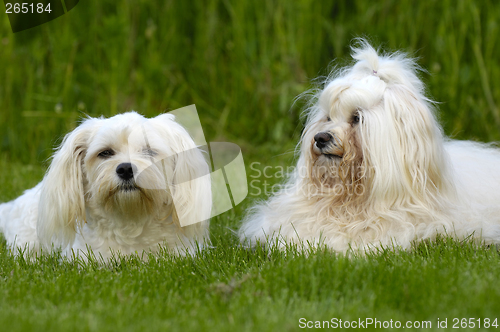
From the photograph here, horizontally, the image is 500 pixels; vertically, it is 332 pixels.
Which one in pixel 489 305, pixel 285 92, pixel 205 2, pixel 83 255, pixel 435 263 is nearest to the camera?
pixel 489 305

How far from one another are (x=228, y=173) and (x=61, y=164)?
1.85 m

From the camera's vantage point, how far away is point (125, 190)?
2674mm

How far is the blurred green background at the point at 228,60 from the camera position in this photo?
Result: 227 inches

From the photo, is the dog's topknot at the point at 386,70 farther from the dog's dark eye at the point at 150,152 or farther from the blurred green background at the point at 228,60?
the blurred green background at the point at 228,60

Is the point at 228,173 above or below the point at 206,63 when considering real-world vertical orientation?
below

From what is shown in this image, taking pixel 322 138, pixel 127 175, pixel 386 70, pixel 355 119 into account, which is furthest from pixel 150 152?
pixel 386 70

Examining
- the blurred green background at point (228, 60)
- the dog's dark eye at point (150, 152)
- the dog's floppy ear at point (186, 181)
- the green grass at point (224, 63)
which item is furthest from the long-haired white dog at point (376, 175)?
the blurred green background at point (228, 60)

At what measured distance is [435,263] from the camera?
2.44 metres

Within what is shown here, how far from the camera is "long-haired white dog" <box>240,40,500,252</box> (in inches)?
108

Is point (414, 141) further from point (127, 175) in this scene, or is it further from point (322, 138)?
point (127, 175)

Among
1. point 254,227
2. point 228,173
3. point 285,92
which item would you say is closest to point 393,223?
point 254,227

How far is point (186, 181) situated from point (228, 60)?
144 inches

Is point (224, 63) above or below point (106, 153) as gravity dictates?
below

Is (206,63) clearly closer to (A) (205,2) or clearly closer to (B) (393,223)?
(A) (205,2)
